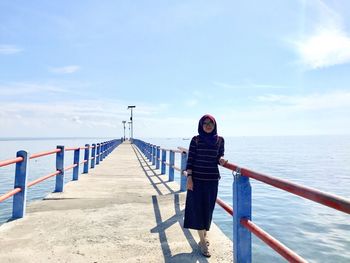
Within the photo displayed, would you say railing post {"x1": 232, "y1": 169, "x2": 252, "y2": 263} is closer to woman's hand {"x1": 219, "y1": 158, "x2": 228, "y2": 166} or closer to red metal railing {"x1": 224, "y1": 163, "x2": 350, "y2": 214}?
red metal railing {"x1": 224, "y1": 163, "x2": 350, "y2": 214}

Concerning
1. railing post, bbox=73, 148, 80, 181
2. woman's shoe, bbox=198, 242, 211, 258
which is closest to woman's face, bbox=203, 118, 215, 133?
woman's shoe, bbox=198, 242, 211, 258

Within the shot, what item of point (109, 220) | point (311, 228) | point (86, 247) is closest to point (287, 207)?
point (311, 228)

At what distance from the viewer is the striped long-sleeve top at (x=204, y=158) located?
4008 millimetres

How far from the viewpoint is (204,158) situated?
4.01m

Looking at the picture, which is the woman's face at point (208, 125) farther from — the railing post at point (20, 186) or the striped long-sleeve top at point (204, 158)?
the railing post at point (20, 186)

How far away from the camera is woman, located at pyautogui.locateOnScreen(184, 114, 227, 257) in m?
4.00

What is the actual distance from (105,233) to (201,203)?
1.55m

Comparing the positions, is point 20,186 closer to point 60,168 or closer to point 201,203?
point 60,168

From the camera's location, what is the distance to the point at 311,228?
10930 mm

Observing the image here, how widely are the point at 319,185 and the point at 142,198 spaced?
64.7ft

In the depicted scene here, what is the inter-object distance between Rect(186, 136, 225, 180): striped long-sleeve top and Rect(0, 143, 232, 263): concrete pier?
3.16ft

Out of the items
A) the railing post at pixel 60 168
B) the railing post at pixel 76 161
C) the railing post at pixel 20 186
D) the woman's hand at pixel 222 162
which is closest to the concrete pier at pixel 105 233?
the railing post at pixel 20 186

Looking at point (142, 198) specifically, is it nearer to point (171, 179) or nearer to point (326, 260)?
point (171, 179)

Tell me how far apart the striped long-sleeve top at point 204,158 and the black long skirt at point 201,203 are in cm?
9
